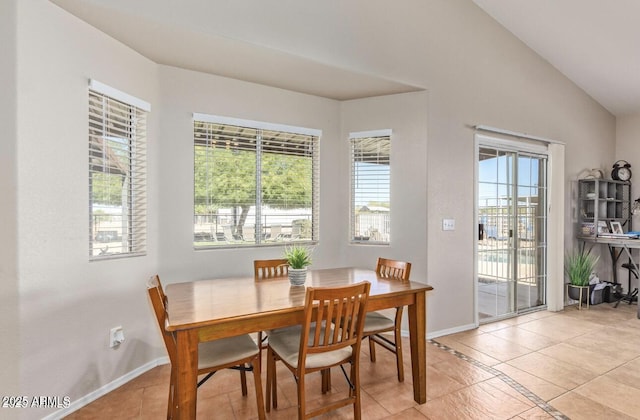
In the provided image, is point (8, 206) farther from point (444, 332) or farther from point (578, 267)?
point (578, 267)

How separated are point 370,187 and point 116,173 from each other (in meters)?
2.38

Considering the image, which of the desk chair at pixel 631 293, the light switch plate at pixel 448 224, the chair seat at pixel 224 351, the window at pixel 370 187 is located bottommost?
the desk chair at pixel 631 293

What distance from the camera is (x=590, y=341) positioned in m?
3.28

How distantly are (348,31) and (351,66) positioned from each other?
0.31 meters

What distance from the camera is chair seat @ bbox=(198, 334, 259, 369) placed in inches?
72.1

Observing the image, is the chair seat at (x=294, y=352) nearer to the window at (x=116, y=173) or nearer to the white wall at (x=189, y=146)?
the white wall at (x=189, y=146)

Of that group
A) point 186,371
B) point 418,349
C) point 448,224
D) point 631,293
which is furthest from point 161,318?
point 631,293

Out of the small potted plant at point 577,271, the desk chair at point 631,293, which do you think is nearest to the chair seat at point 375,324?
the small potted plant at point 577,271

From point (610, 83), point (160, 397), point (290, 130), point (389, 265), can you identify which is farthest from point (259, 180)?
point (610, 83)

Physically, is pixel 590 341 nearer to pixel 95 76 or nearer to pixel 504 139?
pixel 504 139

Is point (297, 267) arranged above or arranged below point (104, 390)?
above

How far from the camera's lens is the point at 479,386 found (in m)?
2.43

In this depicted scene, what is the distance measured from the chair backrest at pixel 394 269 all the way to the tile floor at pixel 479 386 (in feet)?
2.54

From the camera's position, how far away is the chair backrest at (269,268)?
2.68m
